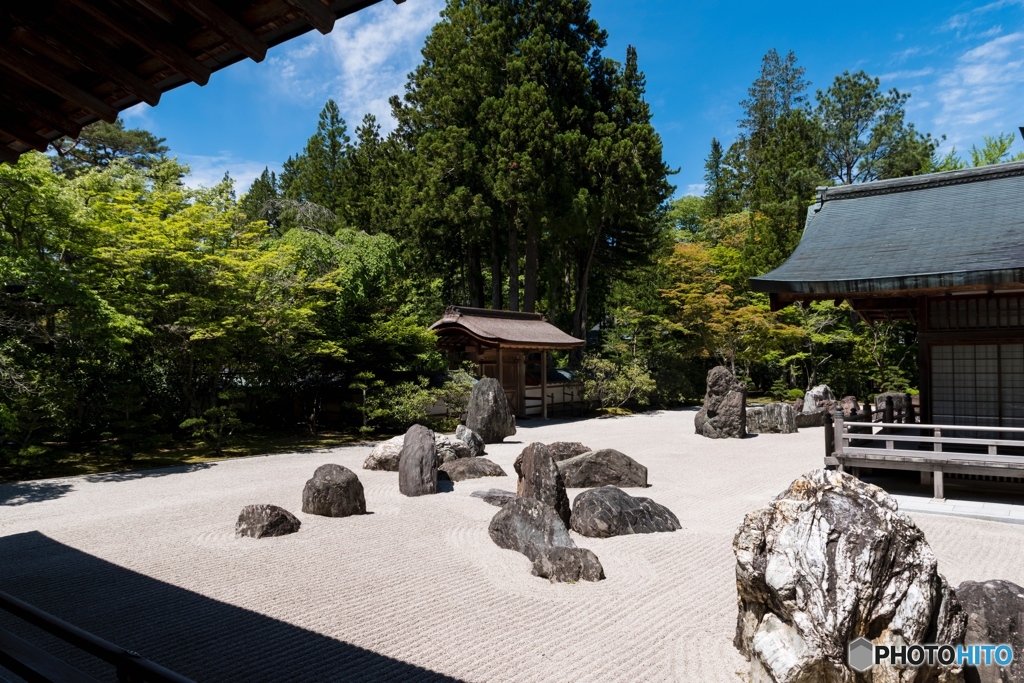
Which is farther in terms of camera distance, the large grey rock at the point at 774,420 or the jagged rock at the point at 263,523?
the large grey rock at the point at 774,420

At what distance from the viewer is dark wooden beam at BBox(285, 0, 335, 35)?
225 cm

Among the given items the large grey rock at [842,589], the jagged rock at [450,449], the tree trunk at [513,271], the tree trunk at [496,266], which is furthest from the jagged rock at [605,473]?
the tree trunk at [496,266]

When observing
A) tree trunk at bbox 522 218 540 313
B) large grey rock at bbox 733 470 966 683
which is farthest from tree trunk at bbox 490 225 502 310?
large grey rock at bbox 733 470 966 683

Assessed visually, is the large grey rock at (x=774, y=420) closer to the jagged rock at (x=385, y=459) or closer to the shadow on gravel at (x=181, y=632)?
the jagged rock at (x=385, y=459)

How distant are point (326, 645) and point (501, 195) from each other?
19.8 metres

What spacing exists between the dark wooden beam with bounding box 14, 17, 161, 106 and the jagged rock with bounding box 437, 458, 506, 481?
885 centimetres

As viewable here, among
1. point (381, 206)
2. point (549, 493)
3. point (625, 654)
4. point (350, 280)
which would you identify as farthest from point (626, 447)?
point (381, 206)

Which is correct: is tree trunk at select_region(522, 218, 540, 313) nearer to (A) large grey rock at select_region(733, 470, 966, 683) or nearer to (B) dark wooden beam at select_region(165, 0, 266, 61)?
(A) large grey rock at select_region(733, 470, 966, 683)

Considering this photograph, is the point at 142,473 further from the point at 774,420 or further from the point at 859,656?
the point at 774,420

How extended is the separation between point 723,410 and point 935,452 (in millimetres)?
7866

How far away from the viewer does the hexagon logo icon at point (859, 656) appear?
362 centimetres

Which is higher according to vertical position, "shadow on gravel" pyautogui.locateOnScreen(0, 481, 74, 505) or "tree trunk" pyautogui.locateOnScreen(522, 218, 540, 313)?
"tree trunk" pyautogui.locateOnScreen(522, 218, 540, 313)

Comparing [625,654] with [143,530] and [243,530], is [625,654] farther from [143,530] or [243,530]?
[143,530]

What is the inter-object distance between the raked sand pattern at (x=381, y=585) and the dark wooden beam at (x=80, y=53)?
353 centimetres
